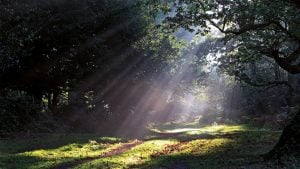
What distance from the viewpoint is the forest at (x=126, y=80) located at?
23344mm

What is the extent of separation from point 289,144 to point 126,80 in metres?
38.3

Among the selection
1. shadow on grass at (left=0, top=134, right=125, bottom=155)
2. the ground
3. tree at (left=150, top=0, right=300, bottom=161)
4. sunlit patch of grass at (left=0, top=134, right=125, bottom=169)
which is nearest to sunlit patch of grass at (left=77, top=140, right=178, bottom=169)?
the ground

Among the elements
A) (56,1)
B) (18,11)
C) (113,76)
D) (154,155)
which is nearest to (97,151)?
(154,155)

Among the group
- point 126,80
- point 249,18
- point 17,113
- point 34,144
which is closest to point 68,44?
point 17,113

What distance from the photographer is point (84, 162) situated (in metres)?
22.5

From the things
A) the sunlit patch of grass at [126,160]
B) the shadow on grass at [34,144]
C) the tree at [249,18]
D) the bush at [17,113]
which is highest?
the tree at [249,18]

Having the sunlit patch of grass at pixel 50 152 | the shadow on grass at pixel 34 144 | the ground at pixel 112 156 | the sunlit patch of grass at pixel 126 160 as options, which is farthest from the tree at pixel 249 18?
the shadow on grass at pixel 34 144

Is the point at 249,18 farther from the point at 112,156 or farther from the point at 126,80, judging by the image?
the point at 126,80

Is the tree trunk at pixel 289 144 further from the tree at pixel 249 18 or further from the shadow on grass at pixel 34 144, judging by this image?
the shadow on grass at pixel 34 144

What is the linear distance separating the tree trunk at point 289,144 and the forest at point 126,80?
5 cm

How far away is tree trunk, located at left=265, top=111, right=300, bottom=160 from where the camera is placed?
1842cm

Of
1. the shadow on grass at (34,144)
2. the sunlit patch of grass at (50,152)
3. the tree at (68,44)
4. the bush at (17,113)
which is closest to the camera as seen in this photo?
the sunlit patch of grass at (50,152)

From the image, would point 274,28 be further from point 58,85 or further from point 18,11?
point 58,85

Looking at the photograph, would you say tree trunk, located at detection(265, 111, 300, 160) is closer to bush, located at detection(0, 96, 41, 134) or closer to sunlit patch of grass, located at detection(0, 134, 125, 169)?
sunlit patch of grass, located at detection(0, 134, 125, 169)
